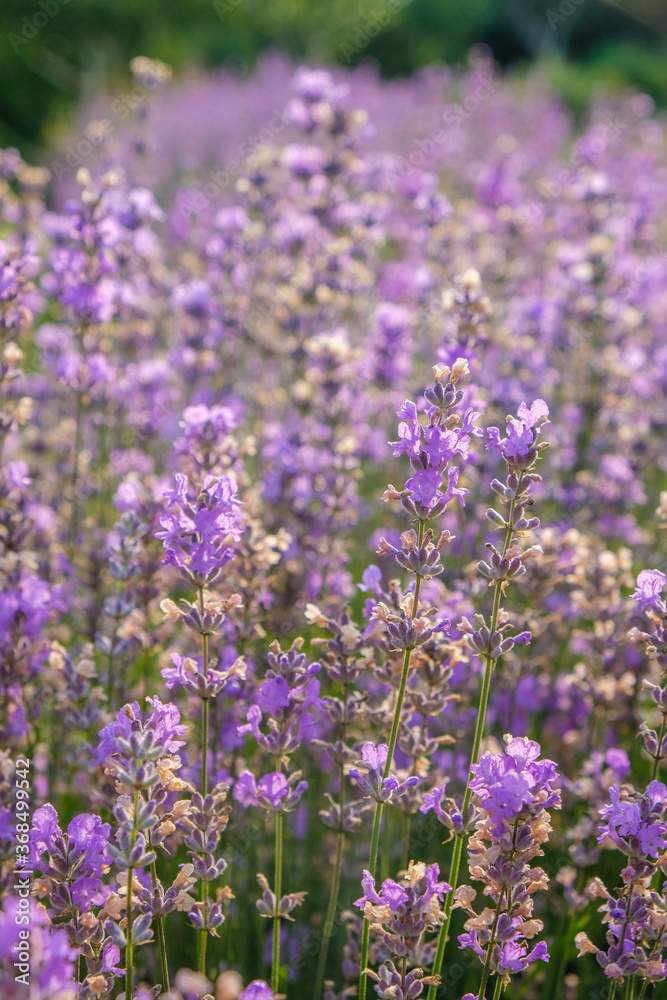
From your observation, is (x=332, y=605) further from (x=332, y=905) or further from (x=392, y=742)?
(x=392, y=742)

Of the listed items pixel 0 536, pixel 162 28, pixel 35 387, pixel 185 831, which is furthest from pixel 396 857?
pixel 162 28

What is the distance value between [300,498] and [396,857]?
4.01 feet

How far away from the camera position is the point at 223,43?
23.4 meters

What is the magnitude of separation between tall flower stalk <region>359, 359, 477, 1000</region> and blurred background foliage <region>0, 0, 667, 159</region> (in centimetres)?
1810

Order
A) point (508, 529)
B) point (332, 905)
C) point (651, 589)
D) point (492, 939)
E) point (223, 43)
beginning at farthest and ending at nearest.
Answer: point (223, 43), point (332, 905), point (651, 589), point (508, 529), point (492, 939)

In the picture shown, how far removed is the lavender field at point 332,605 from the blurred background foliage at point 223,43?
50.6 feet

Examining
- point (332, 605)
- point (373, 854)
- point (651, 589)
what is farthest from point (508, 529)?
point (332, 605)

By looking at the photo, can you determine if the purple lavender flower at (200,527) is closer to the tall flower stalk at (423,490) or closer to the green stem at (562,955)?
the tall flower stalk at (423,490)

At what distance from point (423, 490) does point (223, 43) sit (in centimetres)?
2537

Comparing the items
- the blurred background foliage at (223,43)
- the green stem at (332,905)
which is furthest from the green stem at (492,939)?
the blurred background foliage at (223,43)

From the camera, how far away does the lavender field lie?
4.76 feet

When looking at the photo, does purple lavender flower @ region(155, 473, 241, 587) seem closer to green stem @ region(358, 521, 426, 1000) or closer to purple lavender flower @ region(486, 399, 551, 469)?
green stem @ region(358, 521, 426, 1000)

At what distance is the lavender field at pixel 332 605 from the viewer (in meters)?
1.45

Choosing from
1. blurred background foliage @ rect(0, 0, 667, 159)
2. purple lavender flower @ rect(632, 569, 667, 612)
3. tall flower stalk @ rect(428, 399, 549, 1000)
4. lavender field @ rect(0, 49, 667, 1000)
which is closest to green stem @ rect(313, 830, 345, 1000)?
lavender field @ rect(0, 49, 667, 1000)
